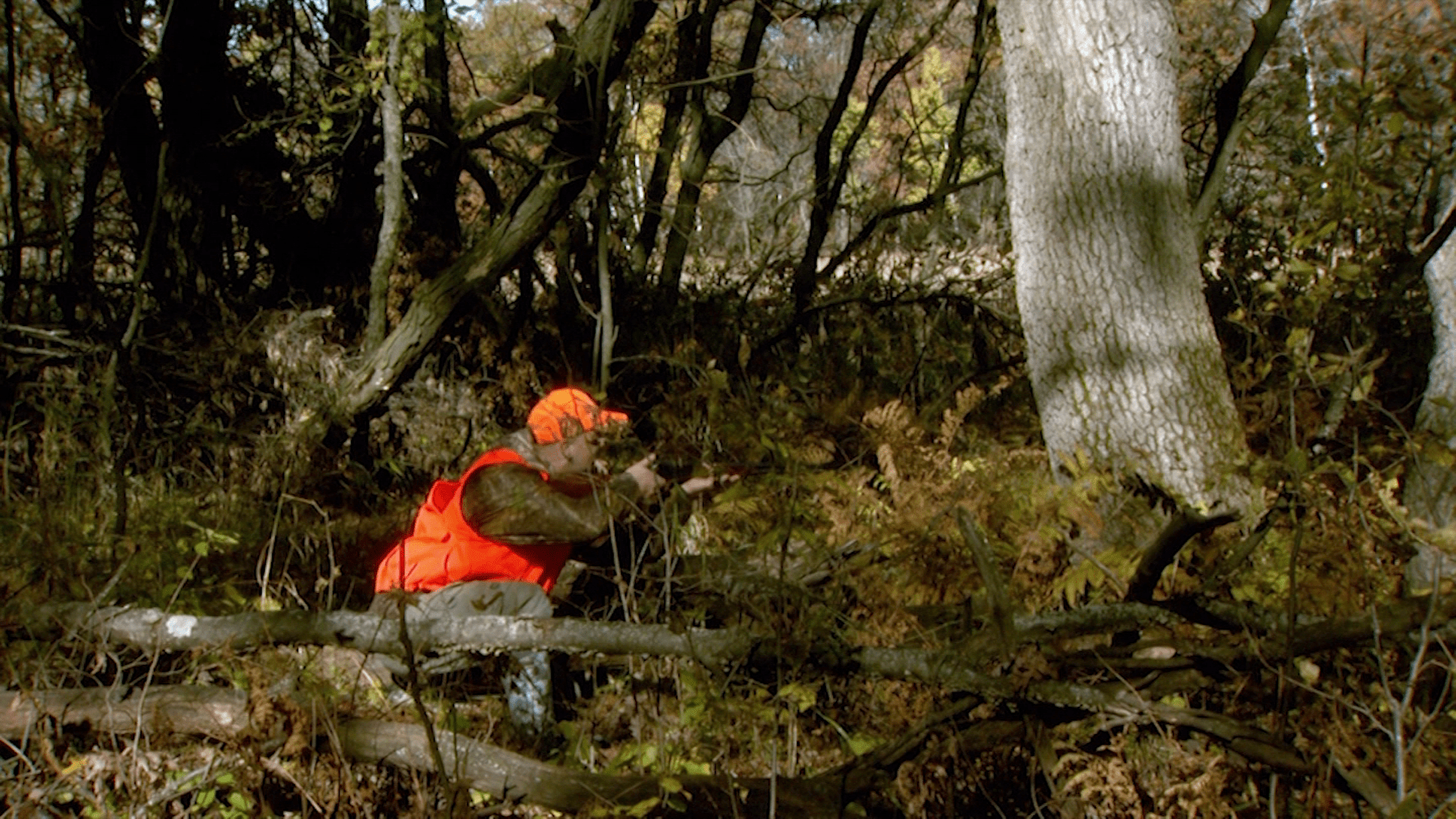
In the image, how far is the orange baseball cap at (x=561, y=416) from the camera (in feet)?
12.8

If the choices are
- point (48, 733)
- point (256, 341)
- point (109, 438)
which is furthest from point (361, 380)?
point (48, 733)

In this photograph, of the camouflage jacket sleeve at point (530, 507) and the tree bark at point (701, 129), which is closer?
the camouflage jacket sleeve at point (530, 507)

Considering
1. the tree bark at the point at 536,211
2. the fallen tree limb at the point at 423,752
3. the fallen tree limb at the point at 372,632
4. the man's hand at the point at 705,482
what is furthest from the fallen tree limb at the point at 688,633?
the tree bark at the point at 536,211

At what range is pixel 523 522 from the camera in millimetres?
3752

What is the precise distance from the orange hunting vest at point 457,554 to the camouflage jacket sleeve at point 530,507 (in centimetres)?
6

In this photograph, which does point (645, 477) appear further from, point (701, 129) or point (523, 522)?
point (701, 129)

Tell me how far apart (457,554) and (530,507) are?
37 centimetres

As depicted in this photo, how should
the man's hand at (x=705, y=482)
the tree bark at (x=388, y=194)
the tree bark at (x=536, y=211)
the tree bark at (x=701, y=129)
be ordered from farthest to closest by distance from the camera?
the tree bark at (x=701, y=129)
the tree bark at (x=536, y=211)
the tree bark at (x=388, y=194)
the man's hand at (x=705, y=482)

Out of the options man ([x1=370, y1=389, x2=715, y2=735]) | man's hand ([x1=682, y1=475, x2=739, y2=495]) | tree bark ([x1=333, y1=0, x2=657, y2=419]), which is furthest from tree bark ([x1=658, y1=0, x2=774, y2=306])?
man ([x1=370, y1=389, x2=715, y2=735])

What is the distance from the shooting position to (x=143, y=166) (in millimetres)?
6656

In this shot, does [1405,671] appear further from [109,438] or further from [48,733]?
[109,438]

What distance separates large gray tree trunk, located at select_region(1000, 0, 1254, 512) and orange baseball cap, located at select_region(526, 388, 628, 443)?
197cm

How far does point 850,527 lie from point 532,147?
6111 millimetres

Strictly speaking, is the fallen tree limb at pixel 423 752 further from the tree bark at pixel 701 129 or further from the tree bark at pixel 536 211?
the tree bark at pixel 701 129
